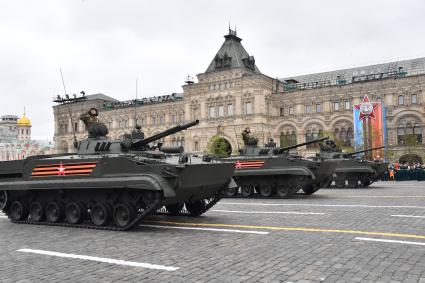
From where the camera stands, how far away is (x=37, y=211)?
41.4 ft

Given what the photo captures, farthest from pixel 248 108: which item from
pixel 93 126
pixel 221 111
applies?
pixel 93 126

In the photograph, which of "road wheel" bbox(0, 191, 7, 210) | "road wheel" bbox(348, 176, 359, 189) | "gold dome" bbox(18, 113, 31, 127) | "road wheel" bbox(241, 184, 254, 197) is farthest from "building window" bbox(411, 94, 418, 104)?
"gold dome" bbox(18, 113, 31, 127)

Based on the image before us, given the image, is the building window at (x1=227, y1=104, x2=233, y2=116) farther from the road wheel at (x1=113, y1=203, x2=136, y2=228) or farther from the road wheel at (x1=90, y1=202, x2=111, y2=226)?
the road wheel at (x1=113, y1=203, x2=136, y2=228)

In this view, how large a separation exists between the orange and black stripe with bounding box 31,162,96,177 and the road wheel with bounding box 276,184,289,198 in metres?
10.3

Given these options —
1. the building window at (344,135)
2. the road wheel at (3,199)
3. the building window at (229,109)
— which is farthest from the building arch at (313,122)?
the road wheel at (3,199)

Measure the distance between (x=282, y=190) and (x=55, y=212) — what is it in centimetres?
1036

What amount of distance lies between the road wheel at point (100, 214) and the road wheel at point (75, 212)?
353 mm

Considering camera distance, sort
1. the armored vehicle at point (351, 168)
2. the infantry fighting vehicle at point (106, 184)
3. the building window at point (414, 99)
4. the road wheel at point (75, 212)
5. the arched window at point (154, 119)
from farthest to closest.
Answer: the arched window at point (154, 119) < the building window at point (414, 99) < the armored vehicle at point (351, 168) < the road wheel at point (75, 212) < the infantry fighting vehicle at point (106, 184)

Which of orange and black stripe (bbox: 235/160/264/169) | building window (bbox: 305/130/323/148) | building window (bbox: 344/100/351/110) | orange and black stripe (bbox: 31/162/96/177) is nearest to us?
orange and black stripe (bbox: 31/162/96/177)

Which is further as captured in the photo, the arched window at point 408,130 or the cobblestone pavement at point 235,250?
the arched window at point 408,130

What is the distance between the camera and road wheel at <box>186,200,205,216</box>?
512 inches

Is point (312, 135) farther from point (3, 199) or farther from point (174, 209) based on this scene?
point (3, 199)

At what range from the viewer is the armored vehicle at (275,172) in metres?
19.1

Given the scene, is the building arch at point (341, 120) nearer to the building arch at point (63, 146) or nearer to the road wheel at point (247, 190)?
the road wheel at point (247, 190)
